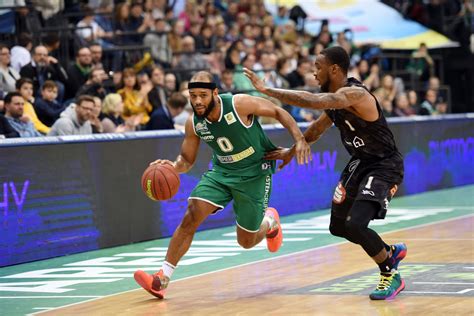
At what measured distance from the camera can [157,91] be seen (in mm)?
17438

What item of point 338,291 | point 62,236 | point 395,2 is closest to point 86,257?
point 62,236

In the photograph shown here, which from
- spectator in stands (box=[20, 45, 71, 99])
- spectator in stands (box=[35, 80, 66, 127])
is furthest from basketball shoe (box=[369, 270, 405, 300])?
spectator in stands (box=[20, 45, 71, 99])

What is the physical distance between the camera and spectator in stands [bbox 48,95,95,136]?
14.3 metres

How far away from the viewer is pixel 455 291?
30.7 feet

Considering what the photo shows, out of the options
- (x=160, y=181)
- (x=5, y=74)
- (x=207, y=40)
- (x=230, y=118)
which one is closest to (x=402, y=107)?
(x=207, y=40)

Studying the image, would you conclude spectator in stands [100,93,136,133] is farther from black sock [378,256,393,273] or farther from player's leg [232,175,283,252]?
black sock [378,256,393,273]

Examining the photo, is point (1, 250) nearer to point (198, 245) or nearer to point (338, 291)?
point (198, 245)

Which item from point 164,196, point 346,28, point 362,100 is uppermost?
point 362,100

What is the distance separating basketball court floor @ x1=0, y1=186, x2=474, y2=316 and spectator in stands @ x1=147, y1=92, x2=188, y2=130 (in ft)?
6.54

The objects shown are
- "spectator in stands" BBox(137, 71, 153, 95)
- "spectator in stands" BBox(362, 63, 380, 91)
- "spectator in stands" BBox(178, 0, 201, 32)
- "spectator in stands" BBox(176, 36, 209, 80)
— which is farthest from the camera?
"spectator in stands" BBox(362, 63, 380, 91)

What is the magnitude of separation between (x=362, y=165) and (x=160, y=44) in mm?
11637

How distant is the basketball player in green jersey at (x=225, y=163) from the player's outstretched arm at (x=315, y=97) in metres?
0.72

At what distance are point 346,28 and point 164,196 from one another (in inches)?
764

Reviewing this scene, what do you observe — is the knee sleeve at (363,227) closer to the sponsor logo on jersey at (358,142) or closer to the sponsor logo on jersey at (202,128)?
the sponsor logo on jersey at (358,142)
